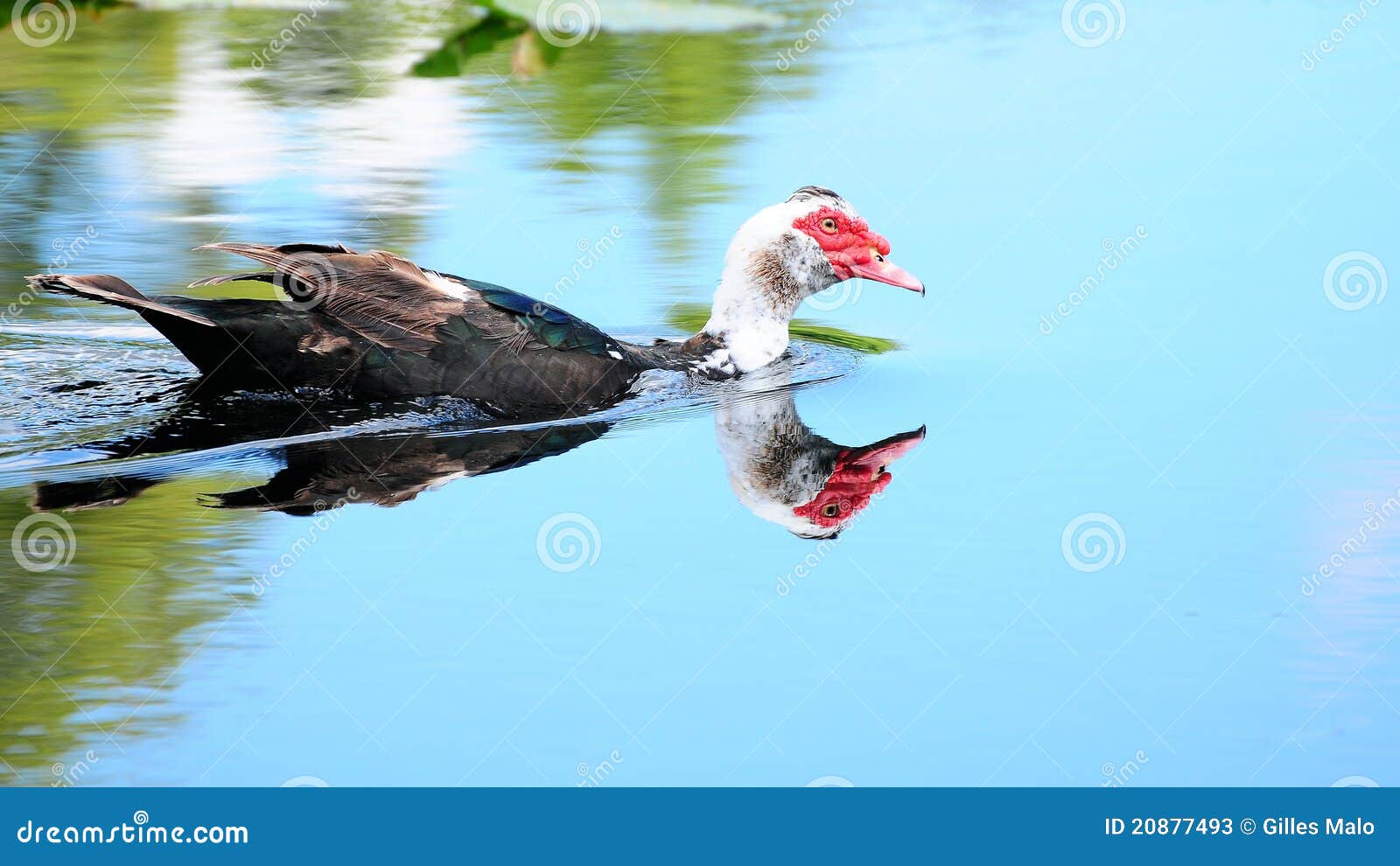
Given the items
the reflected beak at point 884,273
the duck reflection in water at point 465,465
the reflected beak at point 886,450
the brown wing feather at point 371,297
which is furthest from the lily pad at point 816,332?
the brown wing feather at point 371,297

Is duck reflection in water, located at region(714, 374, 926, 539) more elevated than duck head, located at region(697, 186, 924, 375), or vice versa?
duck head, located at region(697, 186, 924, 375)

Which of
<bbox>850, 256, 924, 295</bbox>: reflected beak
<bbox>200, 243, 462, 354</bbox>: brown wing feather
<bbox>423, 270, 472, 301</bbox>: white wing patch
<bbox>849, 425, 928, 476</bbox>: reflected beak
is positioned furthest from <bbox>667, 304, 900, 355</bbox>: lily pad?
<bbox>200, 243, 462, 354</bbox>: brown wing feather

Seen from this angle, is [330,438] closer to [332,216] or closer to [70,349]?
[70,349]

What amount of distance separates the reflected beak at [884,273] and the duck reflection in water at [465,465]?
1058 mm

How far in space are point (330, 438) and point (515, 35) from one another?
27.6 ft

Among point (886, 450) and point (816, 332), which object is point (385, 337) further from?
point (816, 332)

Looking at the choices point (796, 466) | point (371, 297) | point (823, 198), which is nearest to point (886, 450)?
point (796, 466)

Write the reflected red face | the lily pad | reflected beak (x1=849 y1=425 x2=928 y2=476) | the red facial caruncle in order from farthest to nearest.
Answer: the lily pad
the red facial caruncle
reflected beak (x1=849 y1=425 x2=928 y2=476)
the reflected red face

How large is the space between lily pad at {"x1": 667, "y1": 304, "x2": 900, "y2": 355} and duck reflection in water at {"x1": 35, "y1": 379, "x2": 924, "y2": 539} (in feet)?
4.42

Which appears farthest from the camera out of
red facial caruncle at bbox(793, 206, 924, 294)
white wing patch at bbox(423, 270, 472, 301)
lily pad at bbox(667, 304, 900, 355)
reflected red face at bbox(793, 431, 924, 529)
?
lily pad at bbox(667, 304, 900, 355)

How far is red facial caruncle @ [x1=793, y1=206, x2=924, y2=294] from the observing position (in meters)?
9.54

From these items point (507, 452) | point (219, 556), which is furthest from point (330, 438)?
point (219, 556)

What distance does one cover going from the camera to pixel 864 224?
9625 mm

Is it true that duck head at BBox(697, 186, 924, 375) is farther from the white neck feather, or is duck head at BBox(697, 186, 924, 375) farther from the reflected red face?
the reflected red face
